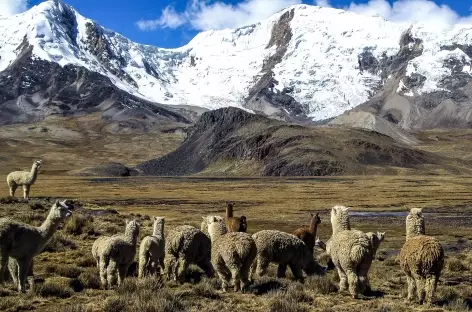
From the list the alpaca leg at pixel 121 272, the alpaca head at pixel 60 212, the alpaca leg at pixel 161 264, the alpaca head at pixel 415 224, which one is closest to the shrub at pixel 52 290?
the alpaca leg at pixel 121 272

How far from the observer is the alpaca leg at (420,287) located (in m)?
13.2

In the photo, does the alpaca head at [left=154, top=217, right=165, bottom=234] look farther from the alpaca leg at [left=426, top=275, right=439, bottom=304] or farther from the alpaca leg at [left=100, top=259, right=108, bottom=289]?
the alpaca leg at [left=426, top=275, right=439, bottom=304]

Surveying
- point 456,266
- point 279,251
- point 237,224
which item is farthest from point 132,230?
point 456,266

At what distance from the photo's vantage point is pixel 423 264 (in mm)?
12820

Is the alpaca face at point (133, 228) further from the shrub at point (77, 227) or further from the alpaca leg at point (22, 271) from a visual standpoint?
the shrub at point (77, 227)

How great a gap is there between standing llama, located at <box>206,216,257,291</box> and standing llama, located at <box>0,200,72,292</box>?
12.5ft

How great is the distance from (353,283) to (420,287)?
1.50 m

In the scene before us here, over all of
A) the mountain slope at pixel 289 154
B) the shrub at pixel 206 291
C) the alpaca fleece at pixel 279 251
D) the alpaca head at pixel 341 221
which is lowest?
the shrub at pixel 206 291

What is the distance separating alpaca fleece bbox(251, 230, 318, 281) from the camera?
606 inches

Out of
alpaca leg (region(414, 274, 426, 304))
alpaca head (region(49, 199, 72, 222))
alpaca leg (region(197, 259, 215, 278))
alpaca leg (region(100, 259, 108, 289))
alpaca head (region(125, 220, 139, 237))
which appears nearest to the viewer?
alpaca leg (region(414, 274, 426, 304))

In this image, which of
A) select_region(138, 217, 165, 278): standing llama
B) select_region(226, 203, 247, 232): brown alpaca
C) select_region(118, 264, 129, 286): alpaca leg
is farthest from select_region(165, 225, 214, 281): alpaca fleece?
select_region(226, 203, 247, 232): brown alpaca

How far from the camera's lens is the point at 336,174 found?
121812mm

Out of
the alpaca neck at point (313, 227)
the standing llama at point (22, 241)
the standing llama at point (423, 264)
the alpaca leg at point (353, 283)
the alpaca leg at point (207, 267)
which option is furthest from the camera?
the alpaca neck at point (313, 227)

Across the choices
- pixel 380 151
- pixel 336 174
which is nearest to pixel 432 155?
pixel 380 151
